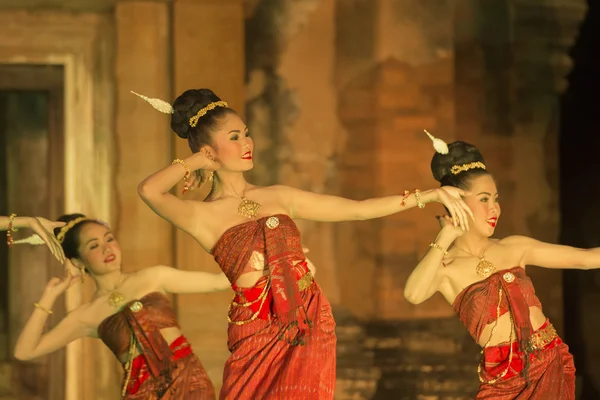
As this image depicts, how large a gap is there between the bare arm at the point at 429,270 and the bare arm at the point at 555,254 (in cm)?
41

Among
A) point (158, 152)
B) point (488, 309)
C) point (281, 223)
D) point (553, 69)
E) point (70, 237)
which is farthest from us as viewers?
point (553, 69)

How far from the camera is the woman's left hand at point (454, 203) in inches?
155

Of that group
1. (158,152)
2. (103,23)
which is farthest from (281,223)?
(103,23)

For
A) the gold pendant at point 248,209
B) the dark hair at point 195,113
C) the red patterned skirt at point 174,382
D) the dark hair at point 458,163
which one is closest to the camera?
the gold pendant at point 248,209

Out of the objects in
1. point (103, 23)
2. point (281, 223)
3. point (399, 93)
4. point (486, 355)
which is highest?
point (103, 23)

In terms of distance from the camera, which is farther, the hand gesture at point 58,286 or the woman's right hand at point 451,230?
the hand gesture at point 58,286

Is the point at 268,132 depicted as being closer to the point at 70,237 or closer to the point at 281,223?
the point at 70,237

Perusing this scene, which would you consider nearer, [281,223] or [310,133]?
[281,223]

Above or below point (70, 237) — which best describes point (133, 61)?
above

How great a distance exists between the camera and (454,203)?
13.0 ft

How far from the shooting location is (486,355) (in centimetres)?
435

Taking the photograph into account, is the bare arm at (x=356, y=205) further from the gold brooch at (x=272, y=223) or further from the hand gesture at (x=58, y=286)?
the hand gesture at (x=58, y=286)

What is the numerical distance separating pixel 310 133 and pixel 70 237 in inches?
69.3

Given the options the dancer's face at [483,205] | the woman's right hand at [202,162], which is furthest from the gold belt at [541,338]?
the woman's right hand at [202,162]
